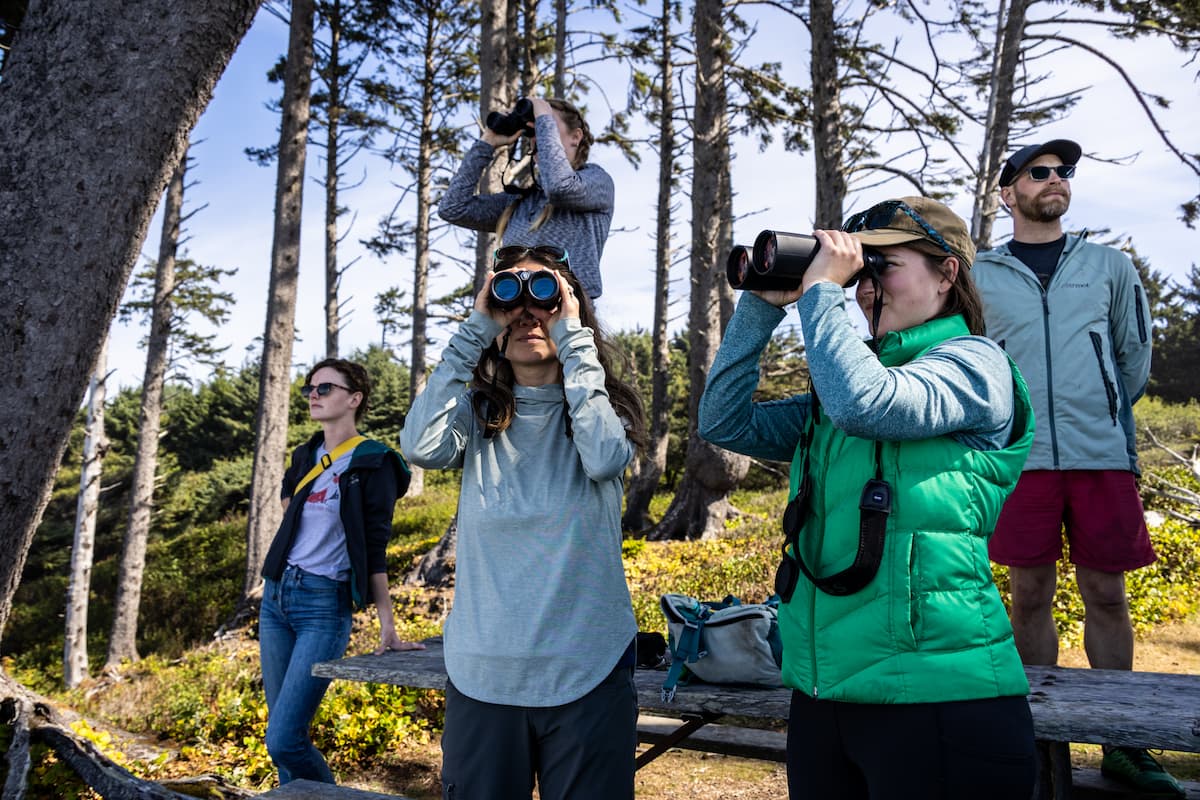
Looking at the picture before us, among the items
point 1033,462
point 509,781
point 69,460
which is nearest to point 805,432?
point 509,781

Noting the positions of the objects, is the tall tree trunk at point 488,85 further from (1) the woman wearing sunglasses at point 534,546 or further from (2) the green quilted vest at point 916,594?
(2) the green quilted vest at point 916,594

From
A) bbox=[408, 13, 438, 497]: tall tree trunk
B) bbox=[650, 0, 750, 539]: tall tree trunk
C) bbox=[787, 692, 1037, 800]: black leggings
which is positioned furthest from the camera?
bbox=[408, 13, 438, 497]: tall tree trunk

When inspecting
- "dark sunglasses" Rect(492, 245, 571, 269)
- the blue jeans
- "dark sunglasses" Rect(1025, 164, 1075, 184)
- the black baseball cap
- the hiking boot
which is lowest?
the hiking boot

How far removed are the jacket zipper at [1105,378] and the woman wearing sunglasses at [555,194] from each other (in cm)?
193

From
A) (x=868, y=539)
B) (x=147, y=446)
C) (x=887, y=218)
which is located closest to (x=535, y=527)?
(x=868, y=539)

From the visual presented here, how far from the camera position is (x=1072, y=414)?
3.02m

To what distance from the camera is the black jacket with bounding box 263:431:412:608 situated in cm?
323

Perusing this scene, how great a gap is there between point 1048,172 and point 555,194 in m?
1.89

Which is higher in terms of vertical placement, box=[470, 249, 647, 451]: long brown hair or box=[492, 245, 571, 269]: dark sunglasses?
box=[492, 245, 571, 269]: dark sunglasses

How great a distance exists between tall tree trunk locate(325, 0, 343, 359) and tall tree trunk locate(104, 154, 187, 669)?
3.56 m

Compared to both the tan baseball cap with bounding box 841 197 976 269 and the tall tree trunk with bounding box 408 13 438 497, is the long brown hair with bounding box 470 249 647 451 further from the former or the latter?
the tall tree trunk with bounding box 408 13 438 497

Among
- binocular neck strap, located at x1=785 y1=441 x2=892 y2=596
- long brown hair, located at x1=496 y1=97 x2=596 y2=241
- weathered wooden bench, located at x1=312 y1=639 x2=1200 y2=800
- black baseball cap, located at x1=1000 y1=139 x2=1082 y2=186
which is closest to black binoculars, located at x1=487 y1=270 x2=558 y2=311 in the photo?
binocular neck strap, located at x1=785 y1=441 x2=892 y2=596

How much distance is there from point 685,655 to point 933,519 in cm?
134

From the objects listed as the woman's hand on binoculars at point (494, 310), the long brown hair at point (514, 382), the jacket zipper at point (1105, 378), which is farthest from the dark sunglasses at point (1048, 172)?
the woman's hand on binoculars at point (494, 310)
